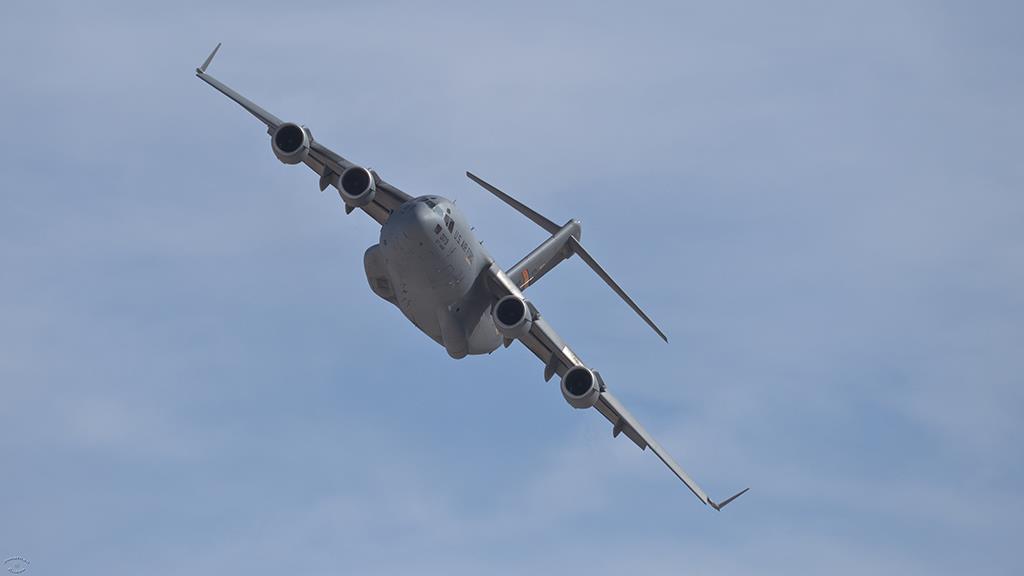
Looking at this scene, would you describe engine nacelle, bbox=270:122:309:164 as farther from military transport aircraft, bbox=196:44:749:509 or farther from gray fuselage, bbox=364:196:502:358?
gray fuselage, bbox=364:196:502:358

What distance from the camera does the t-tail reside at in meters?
55.9

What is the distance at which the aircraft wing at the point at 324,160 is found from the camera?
5269 cm

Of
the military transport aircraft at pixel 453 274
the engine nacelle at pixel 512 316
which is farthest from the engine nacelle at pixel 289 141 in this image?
the engine nacelle at pixel 512 316

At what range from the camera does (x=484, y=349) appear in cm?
5556

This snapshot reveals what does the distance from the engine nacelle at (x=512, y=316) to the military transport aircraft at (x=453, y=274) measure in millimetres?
31

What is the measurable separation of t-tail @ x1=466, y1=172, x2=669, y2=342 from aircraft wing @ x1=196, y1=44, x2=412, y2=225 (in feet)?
10.4

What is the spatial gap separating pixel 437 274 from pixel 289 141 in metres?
6.21

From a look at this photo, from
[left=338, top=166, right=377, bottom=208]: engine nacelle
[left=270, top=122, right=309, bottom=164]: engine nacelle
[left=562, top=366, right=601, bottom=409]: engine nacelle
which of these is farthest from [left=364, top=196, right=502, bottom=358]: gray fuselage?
[left=270, top=122, right=309, bottom=164]: engine nacelle

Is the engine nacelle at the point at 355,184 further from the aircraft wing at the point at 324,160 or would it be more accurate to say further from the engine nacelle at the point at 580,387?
the engine nacelle at the point at 580,387

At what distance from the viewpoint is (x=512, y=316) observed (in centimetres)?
5331

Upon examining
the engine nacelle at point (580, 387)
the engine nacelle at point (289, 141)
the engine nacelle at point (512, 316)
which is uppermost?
the engine nacelle at point (289, 141)

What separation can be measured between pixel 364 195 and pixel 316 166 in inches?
103

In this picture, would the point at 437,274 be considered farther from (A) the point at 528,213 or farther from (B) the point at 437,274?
(A) the point at 528,213

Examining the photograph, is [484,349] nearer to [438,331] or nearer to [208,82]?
[438,331]
